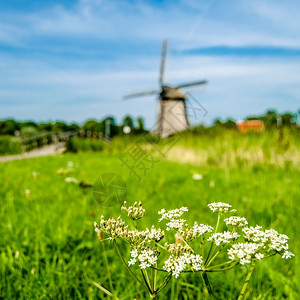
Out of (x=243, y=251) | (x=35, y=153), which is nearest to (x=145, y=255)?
(x=243, y=251)

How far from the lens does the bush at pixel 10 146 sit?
21.5 m

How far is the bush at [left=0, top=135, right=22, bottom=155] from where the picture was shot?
2145 cm

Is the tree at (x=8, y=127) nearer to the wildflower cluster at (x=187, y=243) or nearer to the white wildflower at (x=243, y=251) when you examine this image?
the wildflower cluster at (x=187, y=243)

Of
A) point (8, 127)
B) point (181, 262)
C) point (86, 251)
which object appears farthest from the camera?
point (8, 127)

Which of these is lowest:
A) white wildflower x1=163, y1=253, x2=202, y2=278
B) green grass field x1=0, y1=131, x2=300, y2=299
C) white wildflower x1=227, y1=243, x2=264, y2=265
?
green grass field x1=0, y1=131, x2=300, y2=299

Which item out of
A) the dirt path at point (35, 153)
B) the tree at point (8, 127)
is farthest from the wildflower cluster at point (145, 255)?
the tree at point (8, 127)

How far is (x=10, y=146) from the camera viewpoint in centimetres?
2180

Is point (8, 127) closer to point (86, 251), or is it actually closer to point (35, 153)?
point (35, 153)

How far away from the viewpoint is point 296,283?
193cm

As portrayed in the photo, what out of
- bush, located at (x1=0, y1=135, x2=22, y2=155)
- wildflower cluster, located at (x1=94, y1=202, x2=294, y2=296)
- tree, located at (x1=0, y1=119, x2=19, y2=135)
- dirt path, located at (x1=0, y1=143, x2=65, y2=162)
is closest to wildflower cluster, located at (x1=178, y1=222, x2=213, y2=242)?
wildflower cluster, located at (x1=94, y1=202, x2=294, y2=296)

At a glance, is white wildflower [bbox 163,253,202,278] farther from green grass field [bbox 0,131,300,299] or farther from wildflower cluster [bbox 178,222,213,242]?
green grass field [bbox 0,131,300,299]

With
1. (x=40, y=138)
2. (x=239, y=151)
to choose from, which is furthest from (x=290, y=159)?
(x=40, y=138)

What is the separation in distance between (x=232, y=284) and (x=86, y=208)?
2034 mm

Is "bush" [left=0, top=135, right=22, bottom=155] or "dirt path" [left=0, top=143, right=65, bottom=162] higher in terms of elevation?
"bush" [left=0, top=135, right=22, bottom=155]
